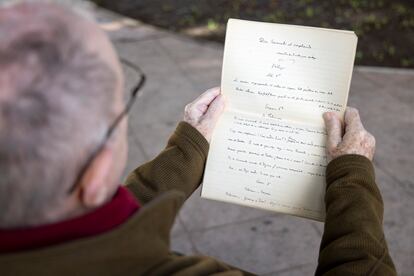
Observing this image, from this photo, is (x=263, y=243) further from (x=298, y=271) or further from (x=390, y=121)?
(x=390, y=121)

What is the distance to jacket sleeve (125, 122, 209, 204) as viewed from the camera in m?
1.38

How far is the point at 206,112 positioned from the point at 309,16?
4.78m

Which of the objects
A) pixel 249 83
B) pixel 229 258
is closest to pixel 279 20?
pixel 229 258

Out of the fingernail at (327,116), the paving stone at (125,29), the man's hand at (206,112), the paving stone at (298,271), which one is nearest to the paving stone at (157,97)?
the paving stone at (125,29)

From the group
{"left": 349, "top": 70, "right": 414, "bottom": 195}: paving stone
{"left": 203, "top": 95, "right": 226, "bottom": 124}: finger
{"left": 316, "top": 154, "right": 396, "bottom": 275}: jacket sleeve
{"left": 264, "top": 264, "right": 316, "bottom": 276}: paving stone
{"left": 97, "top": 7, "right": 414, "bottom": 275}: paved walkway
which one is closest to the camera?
{"left": 316, "top": 154, "right": 396, "bottom": 275}: jacket sleeve

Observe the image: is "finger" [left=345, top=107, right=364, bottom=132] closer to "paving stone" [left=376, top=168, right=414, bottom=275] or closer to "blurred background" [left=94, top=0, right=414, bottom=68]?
"paving stone" [left=376, top=168, right=414, bottom=275]

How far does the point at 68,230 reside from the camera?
785mm

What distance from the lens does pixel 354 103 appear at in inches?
154

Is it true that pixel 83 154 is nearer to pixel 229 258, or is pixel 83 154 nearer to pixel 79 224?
pixel 79 224

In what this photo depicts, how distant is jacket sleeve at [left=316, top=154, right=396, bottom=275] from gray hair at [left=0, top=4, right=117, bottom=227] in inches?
25.4

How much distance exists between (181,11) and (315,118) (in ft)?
17.0

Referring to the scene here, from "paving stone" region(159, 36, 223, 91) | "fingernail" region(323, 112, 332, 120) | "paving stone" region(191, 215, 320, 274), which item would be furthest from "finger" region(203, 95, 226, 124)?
"paving stone" region(159, 36, 223, 91)

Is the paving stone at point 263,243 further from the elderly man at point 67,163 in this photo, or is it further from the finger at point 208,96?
the elderly man at point 67,163

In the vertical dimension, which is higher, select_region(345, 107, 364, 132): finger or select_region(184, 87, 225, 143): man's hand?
select_region(345, 107, 364, 132): finger
